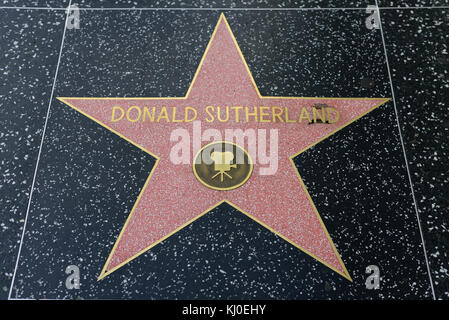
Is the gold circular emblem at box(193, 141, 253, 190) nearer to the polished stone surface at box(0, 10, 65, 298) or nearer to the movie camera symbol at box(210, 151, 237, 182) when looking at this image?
the movie camera symbol at box(210, 151, 237, 182)

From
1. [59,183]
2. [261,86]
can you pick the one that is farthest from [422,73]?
[59,183]

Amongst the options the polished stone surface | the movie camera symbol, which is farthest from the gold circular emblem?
the polished stone surface

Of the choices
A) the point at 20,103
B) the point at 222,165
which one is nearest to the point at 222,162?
the point at 222,165

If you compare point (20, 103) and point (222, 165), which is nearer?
point (222, 165)

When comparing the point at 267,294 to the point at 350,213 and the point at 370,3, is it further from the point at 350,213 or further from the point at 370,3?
the point at 370,3

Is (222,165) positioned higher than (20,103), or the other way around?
(20,103)

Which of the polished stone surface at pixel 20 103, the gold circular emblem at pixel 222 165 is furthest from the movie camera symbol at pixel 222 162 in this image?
the polished stone surface at pixel 20 103

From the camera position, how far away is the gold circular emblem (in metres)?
1.36

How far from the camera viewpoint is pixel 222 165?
4.54 feet

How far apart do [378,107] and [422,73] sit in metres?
0.26

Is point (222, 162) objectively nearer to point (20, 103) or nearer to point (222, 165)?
point (222, 165)

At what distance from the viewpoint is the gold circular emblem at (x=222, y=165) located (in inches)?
53.6

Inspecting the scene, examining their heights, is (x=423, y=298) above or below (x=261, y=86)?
below

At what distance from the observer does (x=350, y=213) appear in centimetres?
132
